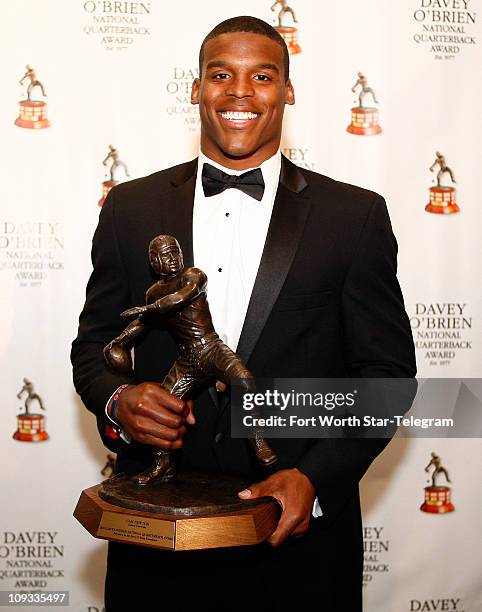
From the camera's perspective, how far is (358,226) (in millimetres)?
1932

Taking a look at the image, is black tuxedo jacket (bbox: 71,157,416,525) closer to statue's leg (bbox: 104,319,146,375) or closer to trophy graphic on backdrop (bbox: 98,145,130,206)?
statue's leg (bbox: 104,319,146,375)

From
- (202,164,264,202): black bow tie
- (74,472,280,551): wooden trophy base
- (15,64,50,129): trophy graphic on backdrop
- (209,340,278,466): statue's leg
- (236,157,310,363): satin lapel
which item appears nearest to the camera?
(74,472,280,551): wooden trophy base

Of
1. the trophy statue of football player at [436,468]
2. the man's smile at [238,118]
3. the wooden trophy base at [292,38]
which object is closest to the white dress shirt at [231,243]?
the man's smile at [238,118]

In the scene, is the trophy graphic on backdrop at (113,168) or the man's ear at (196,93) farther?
the trophy graphic on backdrop at (113,168)

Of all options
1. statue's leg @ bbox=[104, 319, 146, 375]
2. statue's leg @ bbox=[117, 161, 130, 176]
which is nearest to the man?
statue's leg @ bbox=[104, 319, 146, 375]

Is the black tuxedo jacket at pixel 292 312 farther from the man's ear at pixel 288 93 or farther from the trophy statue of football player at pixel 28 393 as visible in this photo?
the trophy statue of football player at pixel 28 393

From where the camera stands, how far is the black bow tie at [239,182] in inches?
76.9

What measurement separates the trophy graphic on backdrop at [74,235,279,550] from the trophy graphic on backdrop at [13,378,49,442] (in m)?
1.59

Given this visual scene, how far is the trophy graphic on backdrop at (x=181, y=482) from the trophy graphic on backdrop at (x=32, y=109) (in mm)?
1731

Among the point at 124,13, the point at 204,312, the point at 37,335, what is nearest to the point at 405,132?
the point at 124,13

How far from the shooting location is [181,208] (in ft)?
6.38

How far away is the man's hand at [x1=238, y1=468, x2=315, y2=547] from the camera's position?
1638mm

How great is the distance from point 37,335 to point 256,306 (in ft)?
5.48

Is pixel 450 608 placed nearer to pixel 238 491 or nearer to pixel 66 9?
pixel 238 491
